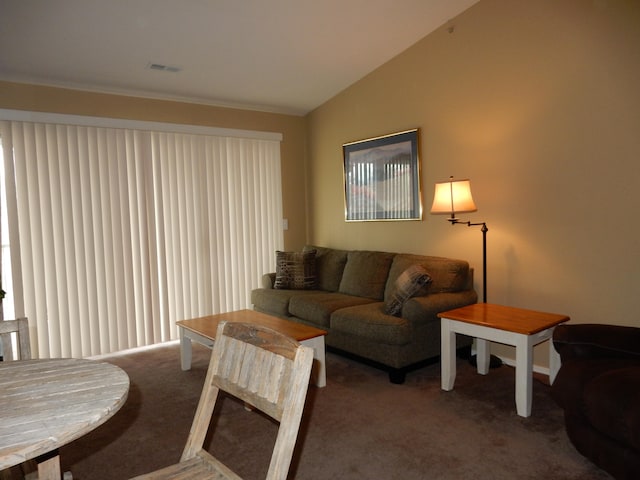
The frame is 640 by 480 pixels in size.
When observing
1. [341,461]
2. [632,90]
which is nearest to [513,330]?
[341,461]

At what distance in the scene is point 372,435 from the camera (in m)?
2.54

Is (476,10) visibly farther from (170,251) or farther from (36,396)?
(36,396)

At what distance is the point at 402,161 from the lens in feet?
14.2

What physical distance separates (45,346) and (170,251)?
4.36 ft

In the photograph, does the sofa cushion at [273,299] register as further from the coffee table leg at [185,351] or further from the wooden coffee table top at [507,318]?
the wooden coffee table top at [507,318]

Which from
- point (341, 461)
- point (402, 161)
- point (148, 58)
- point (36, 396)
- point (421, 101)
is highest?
point (148, 58)

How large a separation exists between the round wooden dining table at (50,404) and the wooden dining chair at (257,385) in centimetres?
29

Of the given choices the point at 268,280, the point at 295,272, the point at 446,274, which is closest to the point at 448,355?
the point at 446,274

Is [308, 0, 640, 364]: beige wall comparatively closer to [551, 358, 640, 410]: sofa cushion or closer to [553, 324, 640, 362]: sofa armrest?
[553, 324, 640, 362]: sofa armrest

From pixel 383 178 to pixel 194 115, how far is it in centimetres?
203

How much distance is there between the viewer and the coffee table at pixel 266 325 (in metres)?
3.13

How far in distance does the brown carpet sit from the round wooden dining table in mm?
951

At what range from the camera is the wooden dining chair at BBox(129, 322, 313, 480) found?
1180 millimetres

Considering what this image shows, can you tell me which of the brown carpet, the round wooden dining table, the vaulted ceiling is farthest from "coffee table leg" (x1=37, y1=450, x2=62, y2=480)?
the vaulted ceiling
